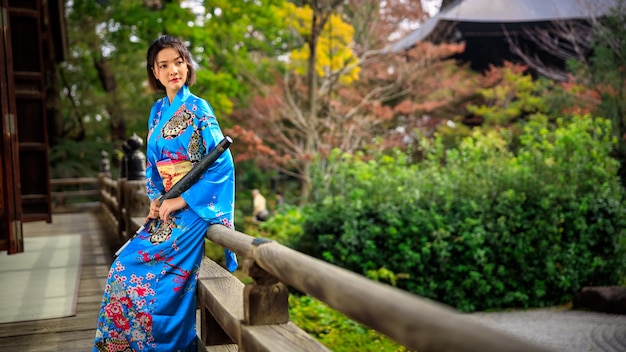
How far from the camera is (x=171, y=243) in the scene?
2.44 m

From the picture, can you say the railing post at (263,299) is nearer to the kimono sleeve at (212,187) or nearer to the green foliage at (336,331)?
the kimono sleeve at (212,187)

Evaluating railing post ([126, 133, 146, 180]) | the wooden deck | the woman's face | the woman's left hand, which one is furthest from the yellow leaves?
the woman's left hand

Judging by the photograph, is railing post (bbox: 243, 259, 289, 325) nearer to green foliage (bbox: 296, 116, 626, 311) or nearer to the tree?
green foliage (bbox: 296, 116, 626, 311)

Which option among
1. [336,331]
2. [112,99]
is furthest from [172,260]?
[112,99]

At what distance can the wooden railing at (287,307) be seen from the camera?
98 centimetres

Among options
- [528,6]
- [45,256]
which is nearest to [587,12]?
[528,6]

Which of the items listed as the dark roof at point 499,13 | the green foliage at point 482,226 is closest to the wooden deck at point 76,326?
the green foliage at point 482,226

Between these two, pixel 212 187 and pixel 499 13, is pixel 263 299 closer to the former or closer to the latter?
pixel 212 187

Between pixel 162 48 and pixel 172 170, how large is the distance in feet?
1.65

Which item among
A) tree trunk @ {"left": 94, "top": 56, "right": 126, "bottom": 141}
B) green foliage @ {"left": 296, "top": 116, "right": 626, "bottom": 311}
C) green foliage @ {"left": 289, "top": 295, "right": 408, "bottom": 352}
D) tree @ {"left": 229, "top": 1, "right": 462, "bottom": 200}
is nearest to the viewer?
green foliage @ {"left": 289, "top": 295, "right": 408, "bottom": 352}

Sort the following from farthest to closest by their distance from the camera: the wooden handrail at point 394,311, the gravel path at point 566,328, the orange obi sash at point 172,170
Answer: the gravel path at point 566,328, the orange obi sash at point 172,170, the wooden handrail at point 394,311

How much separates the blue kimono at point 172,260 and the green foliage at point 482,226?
17.8 ft

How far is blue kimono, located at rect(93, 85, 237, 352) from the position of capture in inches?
96.1

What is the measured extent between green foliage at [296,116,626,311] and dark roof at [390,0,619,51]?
7020 millimetres
